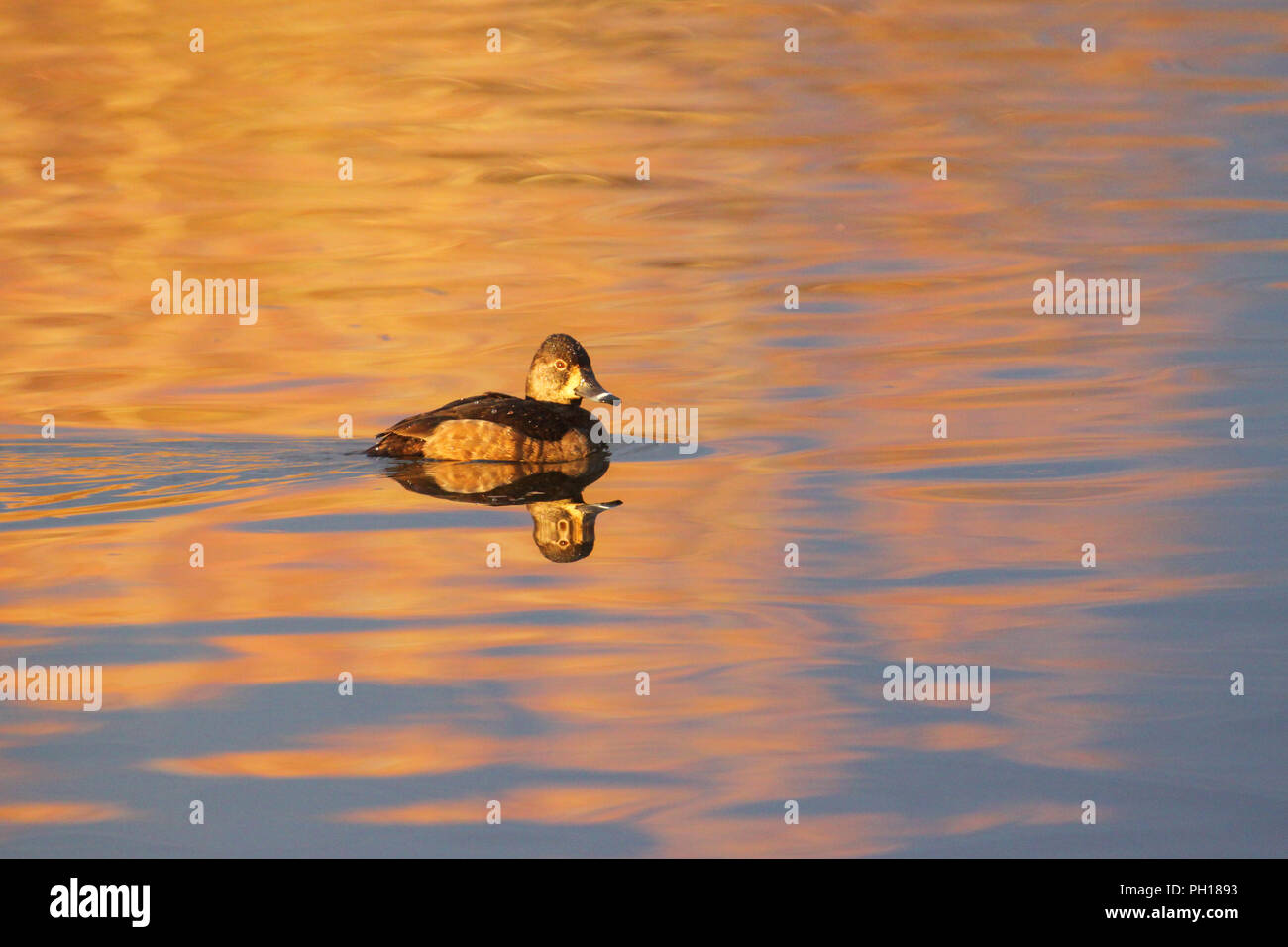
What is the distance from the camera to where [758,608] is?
10.1 meters

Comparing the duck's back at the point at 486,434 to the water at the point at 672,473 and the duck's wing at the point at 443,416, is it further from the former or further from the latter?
the water at the point at 672,473

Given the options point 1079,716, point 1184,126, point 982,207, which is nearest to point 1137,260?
point 982,207

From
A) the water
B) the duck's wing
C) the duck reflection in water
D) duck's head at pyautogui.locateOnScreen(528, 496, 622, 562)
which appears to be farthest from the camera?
the duck's wing

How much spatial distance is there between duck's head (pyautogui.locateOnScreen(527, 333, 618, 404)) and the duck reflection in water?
0.54m

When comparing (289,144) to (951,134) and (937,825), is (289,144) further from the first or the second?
(937,825)

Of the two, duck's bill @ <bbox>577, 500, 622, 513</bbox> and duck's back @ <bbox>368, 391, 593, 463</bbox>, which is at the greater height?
duck's back @ <bbox>368, 391, 593, 463</bbox>

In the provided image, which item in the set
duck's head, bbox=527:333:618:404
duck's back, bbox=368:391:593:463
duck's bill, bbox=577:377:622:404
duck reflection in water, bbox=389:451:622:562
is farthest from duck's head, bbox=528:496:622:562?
duck's head, bbox=527:333:618:404

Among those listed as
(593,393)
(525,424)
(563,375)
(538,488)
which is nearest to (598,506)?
(538,488)

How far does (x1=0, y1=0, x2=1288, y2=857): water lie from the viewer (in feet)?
26.2

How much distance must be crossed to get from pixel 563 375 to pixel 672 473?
1575 mm

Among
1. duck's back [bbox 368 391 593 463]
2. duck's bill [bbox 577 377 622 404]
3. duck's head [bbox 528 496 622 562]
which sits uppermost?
duck's bill [bbox 577 377 622 404]

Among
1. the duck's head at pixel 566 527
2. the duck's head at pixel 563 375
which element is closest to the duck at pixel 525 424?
the duck's head at pixel 563 375

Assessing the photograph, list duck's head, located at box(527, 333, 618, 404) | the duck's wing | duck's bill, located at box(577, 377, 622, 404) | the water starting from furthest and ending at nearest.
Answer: duck's head, located at box(527, 333, 618, 404) < duck's bill, located at box(577, 377, 622, 404) < the duck's wing < the water

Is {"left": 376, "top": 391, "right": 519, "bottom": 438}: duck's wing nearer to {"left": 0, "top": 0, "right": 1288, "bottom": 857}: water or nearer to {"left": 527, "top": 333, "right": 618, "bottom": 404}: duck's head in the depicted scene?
{"left": 0, "top": 0, "right": 1288, "bottom": 857}: water
